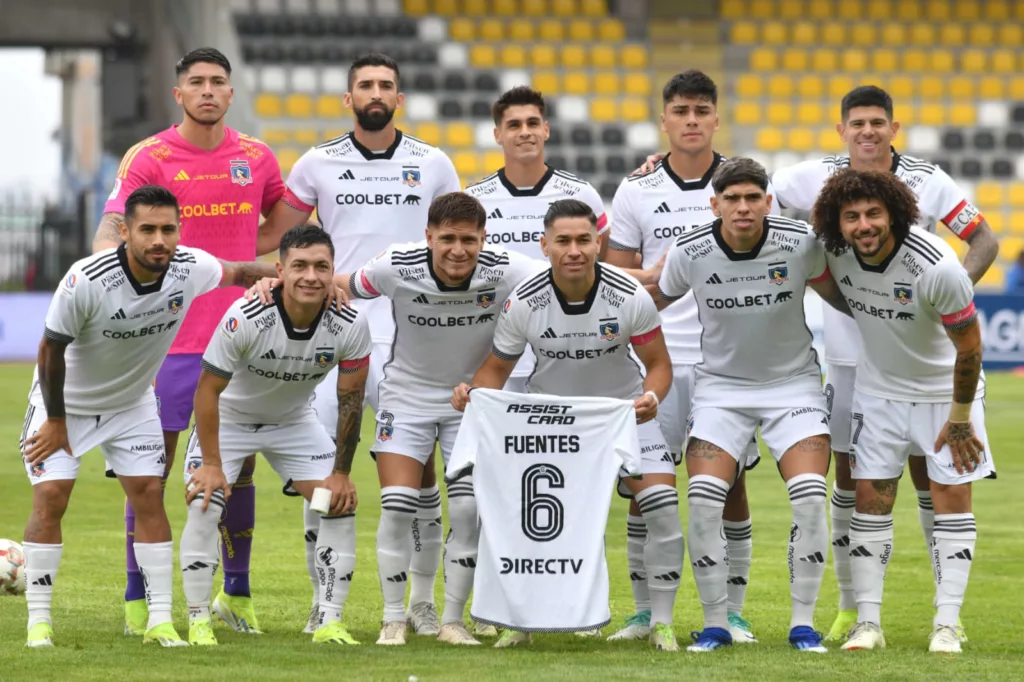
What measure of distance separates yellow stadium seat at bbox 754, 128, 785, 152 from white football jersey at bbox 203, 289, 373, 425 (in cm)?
1987

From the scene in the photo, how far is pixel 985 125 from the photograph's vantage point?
26.5 m

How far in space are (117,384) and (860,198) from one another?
10.4ft

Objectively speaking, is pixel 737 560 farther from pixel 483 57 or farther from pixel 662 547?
pixel 483 57

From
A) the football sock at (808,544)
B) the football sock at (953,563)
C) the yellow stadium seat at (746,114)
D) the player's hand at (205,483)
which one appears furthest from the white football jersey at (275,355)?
the yellow stadium seat at (746,114)

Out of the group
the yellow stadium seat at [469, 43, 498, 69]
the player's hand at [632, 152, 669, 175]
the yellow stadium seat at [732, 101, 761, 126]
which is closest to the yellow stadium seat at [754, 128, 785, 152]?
the yellow stadium seat at [732, 101, 761, 126]

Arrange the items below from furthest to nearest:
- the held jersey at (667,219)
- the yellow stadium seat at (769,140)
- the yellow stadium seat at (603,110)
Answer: the yellow stadium seat at (769,140) → the yellow stadium seat at (603,110) → the held jersey at (667,219)

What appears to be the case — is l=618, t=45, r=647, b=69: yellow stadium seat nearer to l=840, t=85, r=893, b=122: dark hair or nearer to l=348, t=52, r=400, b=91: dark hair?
l=348, t=52, r=400, b=91: dark hair

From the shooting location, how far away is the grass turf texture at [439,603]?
571cm

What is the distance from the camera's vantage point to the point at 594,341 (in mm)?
6539

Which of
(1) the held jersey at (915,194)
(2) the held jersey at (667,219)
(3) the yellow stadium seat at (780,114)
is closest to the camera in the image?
(1) the held jersey at (915,194)

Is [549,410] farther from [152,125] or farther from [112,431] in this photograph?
[152,125]

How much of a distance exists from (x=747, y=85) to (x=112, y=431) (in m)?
21.4

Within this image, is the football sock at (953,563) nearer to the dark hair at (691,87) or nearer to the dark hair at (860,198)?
the dark hair at (860,198)

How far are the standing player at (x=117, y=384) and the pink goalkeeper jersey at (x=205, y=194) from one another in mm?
574
